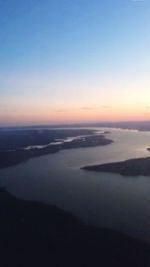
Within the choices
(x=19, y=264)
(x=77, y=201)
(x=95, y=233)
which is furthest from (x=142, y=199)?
(x=19, y=264)

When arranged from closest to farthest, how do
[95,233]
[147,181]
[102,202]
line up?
[95,233]
[102,202]
[147,181]

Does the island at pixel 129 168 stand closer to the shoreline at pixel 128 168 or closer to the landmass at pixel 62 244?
the shoreline at pixel 128 168

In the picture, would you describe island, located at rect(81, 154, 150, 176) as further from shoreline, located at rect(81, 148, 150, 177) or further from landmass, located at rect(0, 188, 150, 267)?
landmass, located at rect(0, 188, 150, 267)

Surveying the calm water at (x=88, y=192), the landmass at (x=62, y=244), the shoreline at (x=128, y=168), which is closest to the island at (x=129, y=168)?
the shoreline at (x=128, y=168)

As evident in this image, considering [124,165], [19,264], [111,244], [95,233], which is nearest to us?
[19,264]

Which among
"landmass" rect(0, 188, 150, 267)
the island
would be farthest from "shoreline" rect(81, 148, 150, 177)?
"landmass" rect(0, 188, 150, 267)

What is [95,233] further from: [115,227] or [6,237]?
[6,237]
